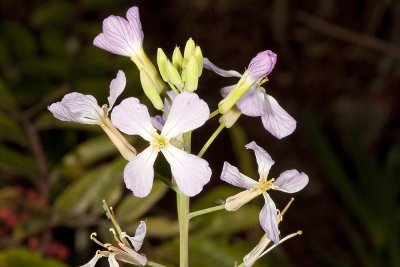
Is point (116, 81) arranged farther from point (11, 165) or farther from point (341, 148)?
point (341, 148)

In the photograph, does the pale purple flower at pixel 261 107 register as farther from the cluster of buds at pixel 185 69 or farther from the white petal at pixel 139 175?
the white petal at pixel 139 175

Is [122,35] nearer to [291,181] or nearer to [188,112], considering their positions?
[188,112]

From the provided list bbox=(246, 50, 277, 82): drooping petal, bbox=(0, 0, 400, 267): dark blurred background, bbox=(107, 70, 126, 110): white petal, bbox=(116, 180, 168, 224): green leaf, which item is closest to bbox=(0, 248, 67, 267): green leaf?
bbox=(0, 0, 400, 267): dark blurred background

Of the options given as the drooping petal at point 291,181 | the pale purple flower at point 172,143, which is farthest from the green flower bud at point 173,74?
the drooping petal at point 291,181

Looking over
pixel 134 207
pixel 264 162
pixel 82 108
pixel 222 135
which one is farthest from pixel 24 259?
pixel 222 135

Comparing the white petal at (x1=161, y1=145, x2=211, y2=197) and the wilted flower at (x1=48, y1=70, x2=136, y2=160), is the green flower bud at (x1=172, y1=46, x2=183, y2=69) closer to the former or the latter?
the wilted flower at (x1=48, y1=70, x2=136, y2=160)
